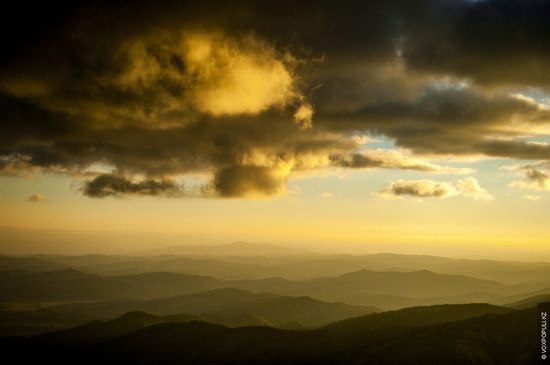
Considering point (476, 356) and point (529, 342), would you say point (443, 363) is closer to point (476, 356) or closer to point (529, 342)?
point (476, 356)

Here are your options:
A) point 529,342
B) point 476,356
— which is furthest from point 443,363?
point 529,342

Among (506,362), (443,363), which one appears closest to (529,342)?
(506,362)

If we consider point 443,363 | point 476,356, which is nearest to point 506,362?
Result: point 476,356

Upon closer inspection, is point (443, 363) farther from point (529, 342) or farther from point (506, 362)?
point (529, 342)

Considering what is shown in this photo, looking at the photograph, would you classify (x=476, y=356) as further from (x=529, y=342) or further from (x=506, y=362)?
(x=529, y=342)
